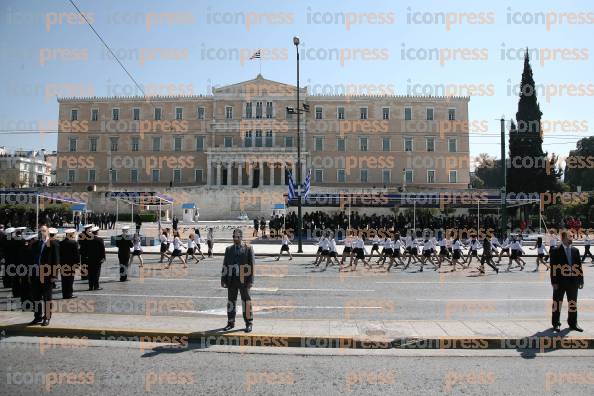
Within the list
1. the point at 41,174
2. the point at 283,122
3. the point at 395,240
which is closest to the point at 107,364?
the point at 395,240

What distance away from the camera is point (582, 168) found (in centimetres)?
7506

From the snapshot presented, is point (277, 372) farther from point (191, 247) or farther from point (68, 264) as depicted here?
point (191, 247)

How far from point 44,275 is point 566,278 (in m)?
9.24

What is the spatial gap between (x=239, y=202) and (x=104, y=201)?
1742cm

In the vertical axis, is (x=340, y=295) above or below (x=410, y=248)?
below

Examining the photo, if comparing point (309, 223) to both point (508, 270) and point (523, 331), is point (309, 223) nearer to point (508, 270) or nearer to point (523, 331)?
point (508, 270)

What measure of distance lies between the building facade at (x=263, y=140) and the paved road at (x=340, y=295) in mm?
60716

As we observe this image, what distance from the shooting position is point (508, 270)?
19469mm

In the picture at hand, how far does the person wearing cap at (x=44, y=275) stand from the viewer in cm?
878

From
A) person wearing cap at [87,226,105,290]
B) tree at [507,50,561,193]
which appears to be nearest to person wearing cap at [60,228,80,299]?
person wearing cap at [87,226,105,290]

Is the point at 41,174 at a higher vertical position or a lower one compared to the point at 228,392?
higher

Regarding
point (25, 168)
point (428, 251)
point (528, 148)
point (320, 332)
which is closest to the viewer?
point (320, 332)

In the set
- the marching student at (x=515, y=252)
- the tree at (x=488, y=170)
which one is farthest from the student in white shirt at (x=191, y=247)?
the tree at (x=488, y=170)

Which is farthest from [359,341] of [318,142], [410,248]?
[318,142]
